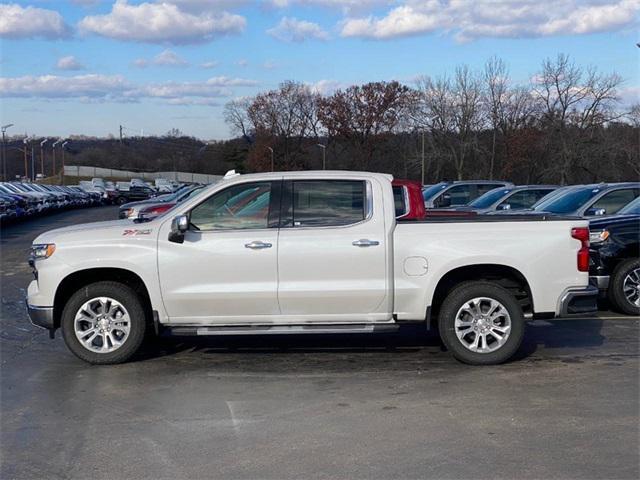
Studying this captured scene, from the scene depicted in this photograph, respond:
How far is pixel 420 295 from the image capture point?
300 inches

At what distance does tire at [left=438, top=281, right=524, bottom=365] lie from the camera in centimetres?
767

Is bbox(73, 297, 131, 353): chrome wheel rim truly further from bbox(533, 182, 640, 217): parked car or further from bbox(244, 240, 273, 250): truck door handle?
bbox(533, 182, 640, 217): parked car

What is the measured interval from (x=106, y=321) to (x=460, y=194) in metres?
17.8

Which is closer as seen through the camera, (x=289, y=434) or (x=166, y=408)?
(x=289, y=434)

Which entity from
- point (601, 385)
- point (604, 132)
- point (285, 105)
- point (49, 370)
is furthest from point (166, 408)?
point (285, 105)

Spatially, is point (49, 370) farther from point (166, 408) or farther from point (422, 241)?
point (422, 241)

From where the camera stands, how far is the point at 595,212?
12805mm

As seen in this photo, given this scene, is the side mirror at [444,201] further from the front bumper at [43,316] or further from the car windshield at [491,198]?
the front bumper at [43,316]

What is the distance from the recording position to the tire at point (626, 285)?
403 inches

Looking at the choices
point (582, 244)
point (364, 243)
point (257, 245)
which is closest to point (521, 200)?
point (582, 244)

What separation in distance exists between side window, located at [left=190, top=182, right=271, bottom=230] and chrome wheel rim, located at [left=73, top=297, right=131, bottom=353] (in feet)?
3.84

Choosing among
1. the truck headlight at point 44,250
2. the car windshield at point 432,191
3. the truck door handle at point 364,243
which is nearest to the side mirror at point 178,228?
the truck headlight at point 44,250

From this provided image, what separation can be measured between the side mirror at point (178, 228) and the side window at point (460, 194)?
17225 millimetres

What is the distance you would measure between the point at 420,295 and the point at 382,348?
1.19m
